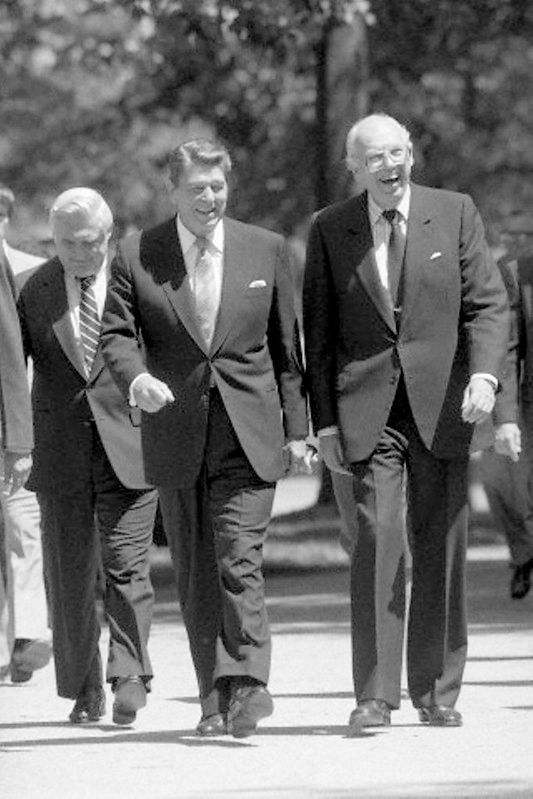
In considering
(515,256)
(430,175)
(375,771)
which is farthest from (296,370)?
(430,175)

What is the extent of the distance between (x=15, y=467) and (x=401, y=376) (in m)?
1.40

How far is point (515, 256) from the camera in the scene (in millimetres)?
14031

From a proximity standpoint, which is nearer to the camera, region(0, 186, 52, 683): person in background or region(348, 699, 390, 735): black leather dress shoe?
region(348, 699, 390, 735): black leather dress shoe

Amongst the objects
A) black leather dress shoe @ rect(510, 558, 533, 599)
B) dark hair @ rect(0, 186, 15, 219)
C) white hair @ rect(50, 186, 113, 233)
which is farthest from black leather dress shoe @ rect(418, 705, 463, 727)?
black leather dress shoe @ rect(510, 558, 533, 599)

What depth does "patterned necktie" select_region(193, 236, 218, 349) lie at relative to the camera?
9.54m

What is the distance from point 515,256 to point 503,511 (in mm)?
2391

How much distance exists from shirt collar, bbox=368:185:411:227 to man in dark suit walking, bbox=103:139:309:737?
35cm

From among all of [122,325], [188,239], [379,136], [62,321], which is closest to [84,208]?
[62,321]

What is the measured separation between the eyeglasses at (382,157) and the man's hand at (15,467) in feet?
5.20

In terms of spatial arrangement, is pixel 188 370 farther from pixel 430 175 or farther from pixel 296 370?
pixel 430 175

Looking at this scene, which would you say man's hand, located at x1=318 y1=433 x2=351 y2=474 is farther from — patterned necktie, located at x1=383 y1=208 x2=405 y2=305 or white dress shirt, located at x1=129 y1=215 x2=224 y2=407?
white dress shirt, located at x1=129 y1=215 x2=224 y2=407

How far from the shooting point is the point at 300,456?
9500 mm

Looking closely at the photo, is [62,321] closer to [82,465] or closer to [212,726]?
[82,465]

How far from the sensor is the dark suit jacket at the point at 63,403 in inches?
397
